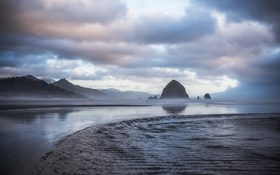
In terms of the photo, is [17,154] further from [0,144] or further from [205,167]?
[205,167]

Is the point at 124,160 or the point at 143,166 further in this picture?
the point at 124,160

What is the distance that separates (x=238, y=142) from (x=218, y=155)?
196 inches

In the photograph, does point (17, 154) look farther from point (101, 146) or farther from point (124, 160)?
point (124, 160)

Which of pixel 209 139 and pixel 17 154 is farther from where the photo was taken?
pixel 209 139

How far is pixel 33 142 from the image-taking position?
1695 centimetres

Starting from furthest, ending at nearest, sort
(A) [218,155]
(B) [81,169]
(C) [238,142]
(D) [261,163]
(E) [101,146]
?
(C) [238,142]
(E) [101,146]
(A) [218,155]
(D) [261,163]
(B) [81,169]

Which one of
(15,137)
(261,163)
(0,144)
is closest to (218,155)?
(261,163)

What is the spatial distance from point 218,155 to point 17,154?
10293mm

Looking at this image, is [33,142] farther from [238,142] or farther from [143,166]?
[238,142]

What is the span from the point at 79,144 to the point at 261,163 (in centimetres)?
1054

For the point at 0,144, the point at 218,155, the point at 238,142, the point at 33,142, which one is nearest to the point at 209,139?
the point at 238,142

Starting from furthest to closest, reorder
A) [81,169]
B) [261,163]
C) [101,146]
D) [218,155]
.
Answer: [101,146] < [218,155] < [261,163] < [81,169]

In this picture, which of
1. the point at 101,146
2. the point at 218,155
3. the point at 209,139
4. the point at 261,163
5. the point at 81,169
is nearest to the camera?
the point at 81,169

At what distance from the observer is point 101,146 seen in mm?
15938
